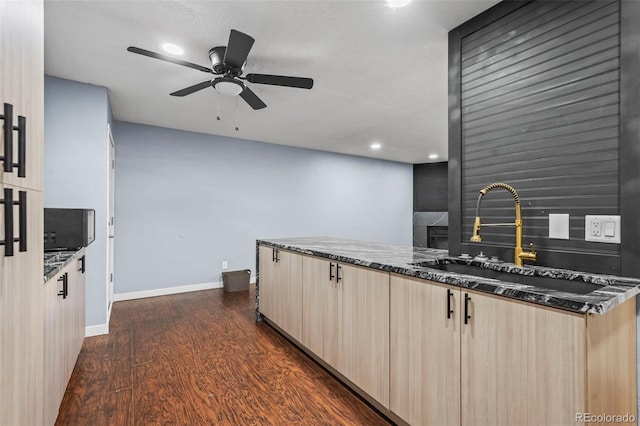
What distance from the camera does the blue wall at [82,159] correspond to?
9.78 feet

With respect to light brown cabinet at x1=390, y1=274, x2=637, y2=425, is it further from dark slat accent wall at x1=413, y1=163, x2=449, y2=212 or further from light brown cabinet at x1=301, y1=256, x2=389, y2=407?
dark slat accent wall at x1=413, y1=163, x2=449, y2=212

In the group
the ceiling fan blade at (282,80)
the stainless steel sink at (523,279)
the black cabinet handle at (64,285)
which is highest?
the ceiling fan blade at (282,80)

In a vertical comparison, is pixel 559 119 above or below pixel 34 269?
above

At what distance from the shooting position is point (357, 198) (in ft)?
23.2

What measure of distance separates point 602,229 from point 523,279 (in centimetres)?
41

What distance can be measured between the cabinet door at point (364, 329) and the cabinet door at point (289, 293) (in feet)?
1.92

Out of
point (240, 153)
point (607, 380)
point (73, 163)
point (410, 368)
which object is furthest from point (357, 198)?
point (607, 380)

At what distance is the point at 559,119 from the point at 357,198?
543 centimetres

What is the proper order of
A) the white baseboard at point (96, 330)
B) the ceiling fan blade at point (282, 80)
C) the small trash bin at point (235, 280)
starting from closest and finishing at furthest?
the ceiling fan blade at point (282, 80)
the white baseboard at point (96, 330)
the small trash bin at point (235, 280)

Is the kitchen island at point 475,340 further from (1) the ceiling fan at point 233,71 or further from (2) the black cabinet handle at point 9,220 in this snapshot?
(2) the black cabinet handle at point 9,220

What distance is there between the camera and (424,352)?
1534mm

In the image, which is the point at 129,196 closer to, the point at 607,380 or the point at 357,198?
the point at 357,198

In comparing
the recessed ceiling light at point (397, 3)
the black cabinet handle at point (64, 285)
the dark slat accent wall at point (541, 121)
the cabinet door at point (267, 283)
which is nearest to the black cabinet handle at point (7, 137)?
the black cabinet handle at point (64, 285)

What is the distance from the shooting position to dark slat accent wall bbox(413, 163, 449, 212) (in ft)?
24.4
